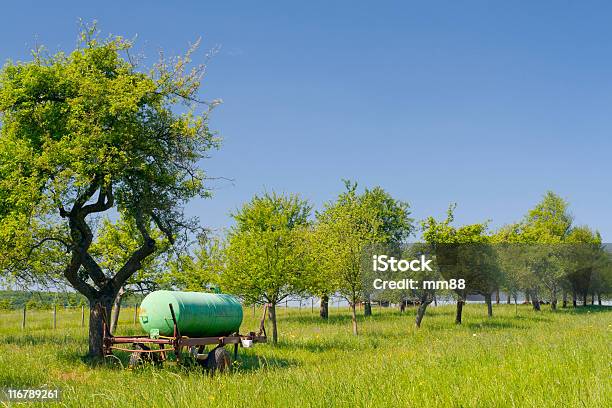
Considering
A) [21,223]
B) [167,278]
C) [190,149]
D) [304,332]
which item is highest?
[190,149]

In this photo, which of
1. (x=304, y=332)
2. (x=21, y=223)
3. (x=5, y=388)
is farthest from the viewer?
(x=304, y=332)

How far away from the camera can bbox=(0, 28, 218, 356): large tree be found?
63.1 ft

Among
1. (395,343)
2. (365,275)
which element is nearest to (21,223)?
(395,343)

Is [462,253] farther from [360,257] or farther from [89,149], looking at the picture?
[89,149]

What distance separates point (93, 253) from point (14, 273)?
762 cm

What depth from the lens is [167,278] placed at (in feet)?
107

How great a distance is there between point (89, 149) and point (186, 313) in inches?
263

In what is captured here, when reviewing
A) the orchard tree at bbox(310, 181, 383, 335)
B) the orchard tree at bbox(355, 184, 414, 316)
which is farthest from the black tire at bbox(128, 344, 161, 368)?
the orchard tree at bbox(355, 184, 414, 316)

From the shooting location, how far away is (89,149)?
19.1 m

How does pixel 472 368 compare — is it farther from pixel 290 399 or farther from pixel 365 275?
pixel 365 275

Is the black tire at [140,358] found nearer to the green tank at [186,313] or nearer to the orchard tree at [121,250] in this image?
the green tank at [186,313]

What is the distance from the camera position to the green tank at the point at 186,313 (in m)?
17.0

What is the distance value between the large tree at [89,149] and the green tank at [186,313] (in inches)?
86.5

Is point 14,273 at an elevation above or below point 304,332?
above
